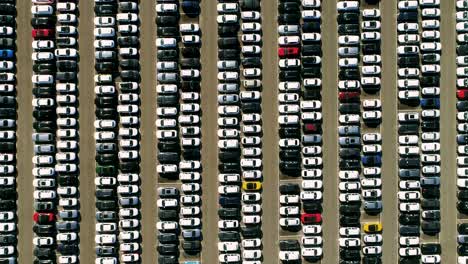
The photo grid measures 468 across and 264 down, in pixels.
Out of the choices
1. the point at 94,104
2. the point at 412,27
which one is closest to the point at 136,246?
the point at 94,104

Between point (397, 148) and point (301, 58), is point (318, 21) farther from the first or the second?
point (397, 148)

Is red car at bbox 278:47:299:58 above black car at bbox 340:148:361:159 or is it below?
above

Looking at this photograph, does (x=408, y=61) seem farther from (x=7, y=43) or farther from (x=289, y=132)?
(x=7, y=43)

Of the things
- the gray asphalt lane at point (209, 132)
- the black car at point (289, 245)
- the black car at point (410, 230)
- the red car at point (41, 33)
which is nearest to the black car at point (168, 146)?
the gray asphalt lane at point (209, 132)

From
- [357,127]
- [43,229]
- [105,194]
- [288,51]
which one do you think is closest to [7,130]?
[43,229]

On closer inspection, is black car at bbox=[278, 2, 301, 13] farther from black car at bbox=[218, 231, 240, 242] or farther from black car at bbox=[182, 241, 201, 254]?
black car at bbox=[182, 241, 201, 254]

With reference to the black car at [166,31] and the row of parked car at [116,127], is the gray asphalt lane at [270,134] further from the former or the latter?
the row of parked car at [116,127]

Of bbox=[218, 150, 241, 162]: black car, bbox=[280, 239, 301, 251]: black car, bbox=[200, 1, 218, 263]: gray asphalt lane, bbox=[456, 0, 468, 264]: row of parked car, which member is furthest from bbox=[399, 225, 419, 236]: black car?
bbox=[200, 1, 218, 263]: gray asphalt lane
